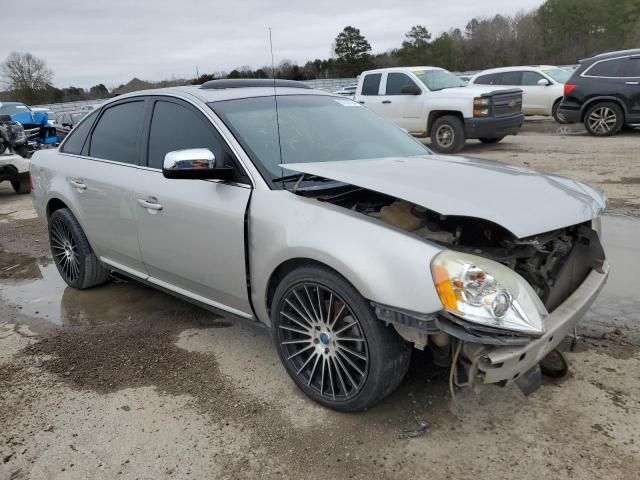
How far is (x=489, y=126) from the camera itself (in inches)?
446

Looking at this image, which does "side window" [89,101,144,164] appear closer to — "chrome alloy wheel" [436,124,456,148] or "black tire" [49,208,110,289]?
"black tire" [49,208,110,289]

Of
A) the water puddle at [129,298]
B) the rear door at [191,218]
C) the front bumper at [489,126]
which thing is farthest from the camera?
the front bumper at [489,126]

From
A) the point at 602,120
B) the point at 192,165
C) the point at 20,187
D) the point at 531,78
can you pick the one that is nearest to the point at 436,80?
the point at 602,120

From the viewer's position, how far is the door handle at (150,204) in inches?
140

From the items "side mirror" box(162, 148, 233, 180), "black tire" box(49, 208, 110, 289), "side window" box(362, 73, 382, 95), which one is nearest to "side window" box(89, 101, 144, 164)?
"black tire" box(49, 208, 110, 289)

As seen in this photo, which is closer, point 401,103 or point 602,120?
point 401,103

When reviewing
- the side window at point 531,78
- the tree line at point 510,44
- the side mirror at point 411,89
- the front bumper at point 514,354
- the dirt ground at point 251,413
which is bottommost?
the dirt ground at point 251,413

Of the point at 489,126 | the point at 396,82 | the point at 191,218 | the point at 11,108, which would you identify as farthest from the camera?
the point at 11,108

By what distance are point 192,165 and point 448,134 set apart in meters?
9.67

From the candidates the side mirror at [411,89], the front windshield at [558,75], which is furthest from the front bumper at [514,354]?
the front windshield at [558,75]

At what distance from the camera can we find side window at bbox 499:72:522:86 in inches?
611

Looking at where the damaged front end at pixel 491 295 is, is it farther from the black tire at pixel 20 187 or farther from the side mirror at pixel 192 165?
the black tire at pixel 20 187

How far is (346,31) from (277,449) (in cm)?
4941

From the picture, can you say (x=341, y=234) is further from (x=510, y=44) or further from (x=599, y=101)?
(x=510, y=44)
